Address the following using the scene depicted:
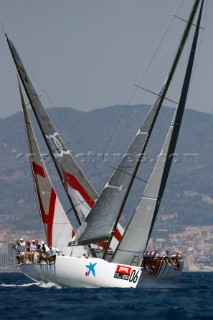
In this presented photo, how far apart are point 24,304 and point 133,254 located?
626 centimetres

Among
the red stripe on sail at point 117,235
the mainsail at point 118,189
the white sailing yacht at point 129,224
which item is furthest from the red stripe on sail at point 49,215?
the mainsail at point 118,189

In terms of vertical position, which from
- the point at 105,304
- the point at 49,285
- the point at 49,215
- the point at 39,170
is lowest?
the point at 105,304

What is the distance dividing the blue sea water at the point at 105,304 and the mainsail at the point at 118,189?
222 cm

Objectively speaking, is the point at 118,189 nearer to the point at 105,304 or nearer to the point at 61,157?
the point at 61,157

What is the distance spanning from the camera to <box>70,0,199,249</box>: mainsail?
3991 centimetres

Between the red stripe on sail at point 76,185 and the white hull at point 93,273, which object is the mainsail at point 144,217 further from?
the red stripe on sail at point 76,185

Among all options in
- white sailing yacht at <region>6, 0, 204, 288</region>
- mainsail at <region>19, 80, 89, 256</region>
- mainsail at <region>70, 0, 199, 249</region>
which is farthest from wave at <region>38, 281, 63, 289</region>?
mainsail at <region>70, 0, 199, 249</region>

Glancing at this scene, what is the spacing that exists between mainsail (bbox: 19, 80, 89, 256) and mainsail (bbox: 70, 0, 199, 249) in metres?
5.96

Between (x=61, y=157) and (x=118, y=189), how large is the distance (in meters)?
7.09

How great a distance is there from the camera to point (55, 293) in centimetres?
3931

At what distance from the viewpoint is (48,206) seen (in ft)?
154

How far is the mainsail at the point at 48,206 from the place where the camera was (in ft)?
152

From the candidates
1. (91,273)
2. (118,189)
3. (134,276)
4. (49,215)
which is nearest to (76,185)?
(49,215)

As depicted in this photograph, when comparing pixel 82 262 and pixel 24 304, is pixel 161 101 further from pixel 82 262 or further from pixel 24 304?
pixel 24 304
